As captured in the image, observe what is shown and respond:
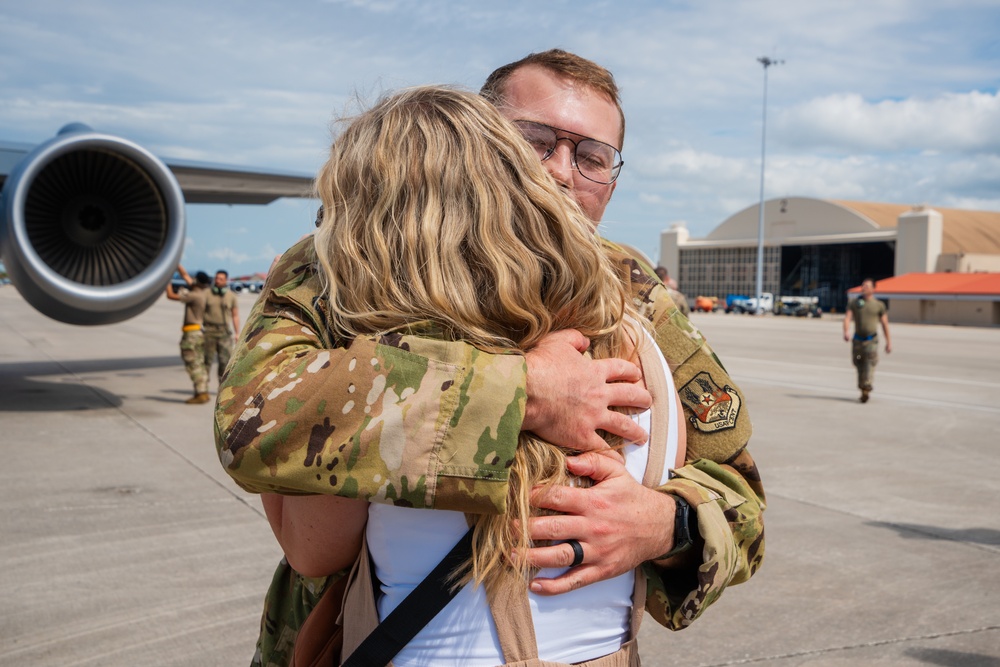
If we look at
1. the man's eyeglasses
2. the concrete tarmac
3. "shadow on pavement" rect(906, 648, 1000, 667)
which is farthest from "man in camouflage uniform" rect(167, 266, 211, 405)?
the man's eyeglasses

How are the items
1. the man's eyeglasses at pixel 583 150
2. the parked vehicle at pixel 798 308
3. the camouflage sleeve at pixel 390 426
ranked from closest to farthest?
the camouflage sleeve at pixel 390 426 < the man's eyeglasses at pixel 583 150 < the parked vehicle at pixel 798 308

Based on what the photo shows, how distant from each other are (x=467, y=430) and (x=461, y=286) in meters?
0.19

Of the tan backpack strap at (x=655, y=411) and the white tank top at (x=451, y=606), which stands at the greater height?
the tan backpack strap at (x=655, y=411)

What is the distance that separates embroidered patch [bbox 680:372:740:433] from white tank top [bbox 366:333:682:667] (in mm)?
181

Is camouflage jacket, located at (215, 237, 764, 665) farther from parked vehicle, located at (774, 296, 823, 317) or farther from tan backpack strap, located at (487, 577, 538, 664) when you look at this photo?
parked vehicle, located at (774, 296, 823, 317)

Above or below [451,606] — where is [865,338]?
below

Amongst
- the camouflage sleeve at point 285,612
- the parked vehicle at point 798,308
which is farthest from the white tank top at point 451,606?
the parked vehicle at point 798,308

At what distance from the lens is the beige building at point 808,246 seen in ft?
183

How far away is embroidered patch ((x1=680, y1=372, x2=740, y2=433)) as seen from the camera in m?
1.32

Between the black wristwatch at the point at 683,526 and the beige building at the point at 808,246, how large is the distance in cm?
5641

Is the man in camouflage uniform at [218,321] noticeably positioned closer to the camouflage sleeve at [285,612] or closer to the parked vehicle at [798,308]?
the camouflage sleeve at [285,612]

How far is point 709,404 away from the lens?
133 cm

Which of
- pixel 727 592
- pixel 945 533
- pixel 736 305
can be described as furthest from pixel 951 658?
pixel 736 305

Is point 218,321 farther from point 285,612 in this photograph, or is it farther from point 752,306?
point 752,306
